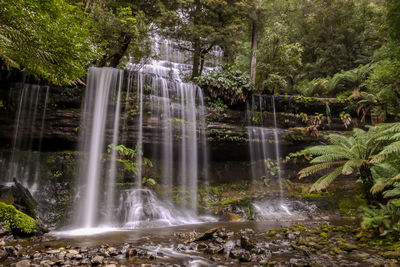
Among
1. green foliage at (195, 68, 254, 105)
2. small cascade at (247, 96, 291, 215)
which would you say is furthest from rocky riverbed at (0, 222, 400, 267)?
green foliage at (195, 68, 254, 105)

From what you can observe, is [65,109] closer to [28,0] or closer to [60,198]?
[60,198]

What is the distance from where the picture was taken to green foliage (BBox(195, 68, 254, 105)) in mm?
11236

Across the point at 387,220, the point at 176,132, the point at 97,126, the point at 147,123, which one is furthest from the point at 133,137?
the point at 387,220

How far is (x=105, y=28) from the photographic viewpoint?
9.94 meters

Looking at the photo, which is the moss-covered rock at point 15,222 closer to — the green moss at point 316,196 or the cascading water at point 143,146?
the cascading water at point 143,146

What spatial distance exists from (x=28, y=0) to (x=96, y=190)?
5.95 m

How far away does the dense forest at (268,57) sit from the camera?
214 inches

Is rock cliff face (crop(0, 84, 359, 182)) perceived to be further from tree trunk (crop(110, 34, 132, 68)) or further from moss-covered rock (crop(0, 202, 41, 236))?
moss-covered rock (crop(0, 202, 41, 236))

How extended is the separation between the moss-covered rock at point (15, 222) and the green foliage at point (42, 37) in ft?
12.3

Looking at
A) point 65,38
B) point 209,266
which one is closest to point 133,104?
point 65,38

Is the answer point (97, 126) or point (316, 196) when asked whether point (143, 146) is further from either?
point (316, 196)

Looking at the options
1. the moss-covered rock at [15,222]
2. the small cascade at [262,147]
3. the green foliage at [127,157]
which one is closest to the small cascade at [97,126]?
the green foliage at [127,157]

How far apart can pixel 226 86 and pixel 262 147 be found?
11.6 feet

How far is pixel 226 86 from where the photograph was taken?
440 inches
